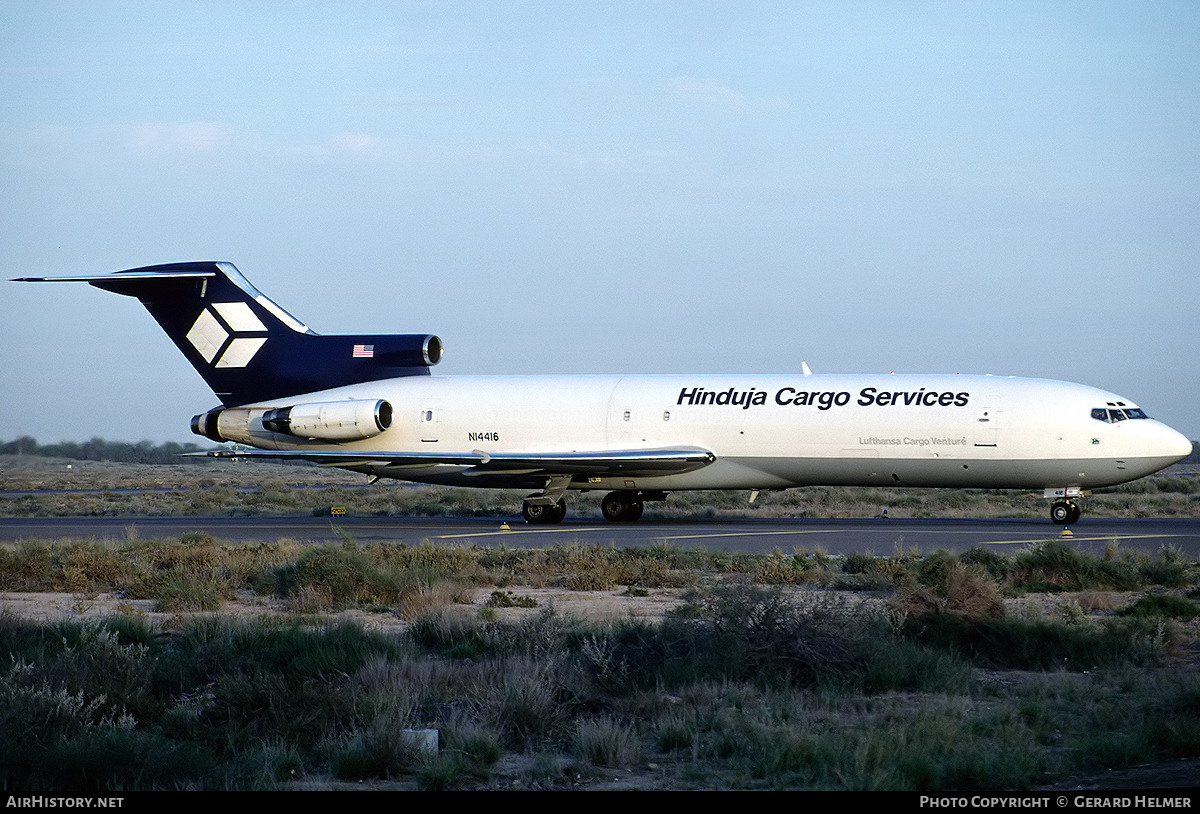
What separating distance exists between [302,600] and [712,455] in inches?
593

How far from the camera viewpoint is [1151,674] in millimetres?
9734

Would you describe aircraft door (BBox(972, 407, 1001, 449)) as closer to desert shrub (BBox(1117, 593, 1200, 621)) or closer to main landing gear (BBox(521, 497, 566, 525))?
main landing gear (BBox(521, 497, 566, 525))

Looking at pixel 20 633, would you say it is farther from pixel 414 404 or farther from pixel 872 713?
pixel 414 404

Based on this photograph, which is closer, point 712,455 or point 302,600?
point 302,600

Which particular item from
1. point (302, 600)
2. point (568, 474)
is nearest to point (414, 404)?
point (568, 474)

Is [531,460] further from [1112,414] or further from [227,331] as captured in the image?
[1112,414]

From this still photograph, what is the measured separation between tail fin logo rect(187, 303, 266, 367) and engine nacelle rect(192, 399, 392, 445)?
1.61m

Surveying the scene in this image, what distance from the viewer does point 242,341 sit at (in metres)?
32.3

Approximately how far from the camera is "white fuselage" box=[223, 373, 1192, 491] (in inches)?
1038

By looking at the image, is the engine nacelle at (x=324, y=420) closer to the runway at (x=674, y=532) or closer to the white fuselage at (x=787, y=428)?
the white fuselage at (x=787, y=428)

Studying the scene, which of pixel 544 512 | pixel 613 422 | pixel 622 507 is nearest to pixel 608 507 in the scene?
pixel 622 507

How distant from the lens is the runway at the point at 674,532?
22.8 meters

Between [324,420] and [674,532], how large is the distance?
9.48 metres

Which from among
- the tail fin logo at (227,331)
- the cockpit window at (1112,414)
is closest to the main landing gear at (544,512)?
the tail fin logo at (227,331)
